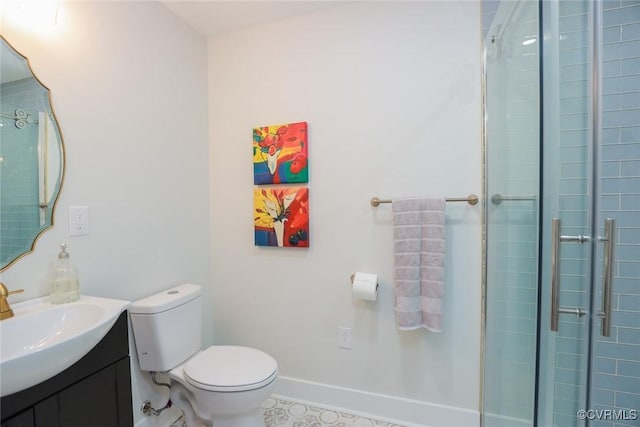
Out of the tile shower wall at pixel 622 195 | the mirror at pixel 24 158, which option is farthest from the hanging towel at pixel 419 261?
the mirror at pixel 24 158

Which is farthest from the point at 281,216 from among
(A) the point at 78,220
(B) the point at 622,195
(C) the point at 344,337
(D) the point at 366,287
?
(B) the point at 622,195

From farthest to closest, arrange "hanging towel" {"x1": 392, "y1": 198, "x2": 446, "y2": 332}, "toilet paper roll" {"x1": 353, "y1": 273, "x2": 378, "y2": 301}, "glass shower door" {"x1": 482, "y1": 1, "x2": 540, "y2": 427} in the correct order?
"toilet paper roll" {"x1": 353, "y1": 273, "x2": 378, "y2": 301} < "hanging towel" {"x1": 392, "y1": 198, "x2": 446, "y2": 332} < "glass shower door" {"x1": 482, "y1": 1, "x2": 540, "y2": 427}

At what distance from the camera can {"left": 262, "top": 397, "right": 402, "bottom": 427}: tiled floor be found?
1.60m

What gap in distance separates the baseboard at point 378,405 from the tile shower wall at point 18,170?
152cm

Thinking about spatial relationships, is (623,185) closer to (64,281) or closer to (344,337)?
(344,337)

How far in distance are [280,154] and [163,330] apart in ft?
3.68

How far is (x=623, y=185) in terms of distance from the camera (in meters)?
1.25

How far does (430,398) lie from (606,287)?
45.6 inches

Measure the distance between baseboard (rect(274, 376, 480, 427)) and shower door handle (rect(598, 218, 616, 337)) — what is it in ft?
3.51

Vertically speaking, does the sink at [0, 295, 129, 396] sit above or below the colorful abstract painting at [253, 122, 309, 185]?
below

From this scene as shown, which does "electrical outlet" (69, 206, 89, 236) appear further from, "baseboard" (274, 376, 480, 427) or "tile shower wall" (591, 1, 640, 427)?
"tile shower wall" (591, 1, 640, 427)

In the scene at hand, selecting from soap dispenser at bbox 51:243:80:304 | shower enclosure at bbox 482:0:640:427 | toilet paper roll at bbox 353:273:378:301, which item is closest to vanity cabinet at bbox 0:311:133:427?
soap dispenser at bbox 51:243:80:304

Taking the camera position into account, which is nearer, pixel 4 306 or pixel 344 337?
pixel 4 306

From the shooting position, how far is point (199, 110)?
1.91 meters
